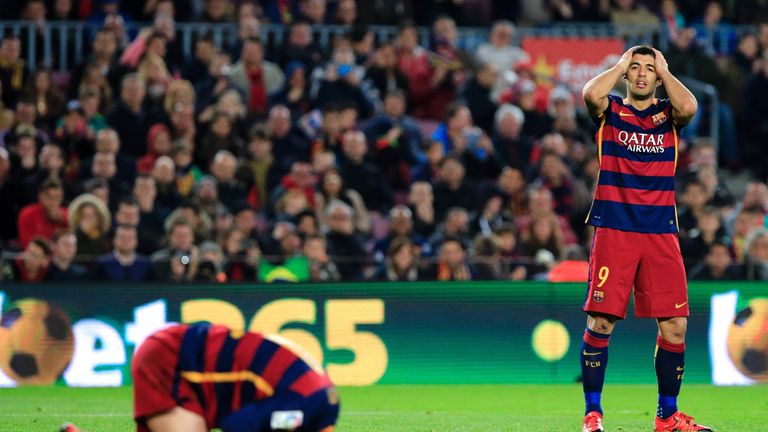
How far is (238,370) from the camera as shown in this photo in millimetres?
6254

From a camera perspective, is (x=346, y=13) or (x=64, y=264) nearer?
(x=64, y=264)

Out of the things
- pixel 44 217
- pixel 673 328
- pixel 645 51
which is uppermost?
pixel 645 51

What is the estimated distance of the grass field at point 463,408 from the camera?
969 centimetres

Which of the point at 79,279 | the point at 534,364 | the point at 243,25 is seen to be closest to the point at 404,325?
the point at 534,364

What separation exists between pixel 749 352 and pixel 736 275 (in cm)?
85

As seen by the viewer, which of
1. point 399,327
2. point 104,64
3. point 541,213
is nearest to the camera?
point 399,327

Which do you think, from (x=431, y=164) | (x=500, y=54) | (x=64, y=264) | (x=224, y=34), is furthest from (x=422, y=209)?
(x=224, y=34)

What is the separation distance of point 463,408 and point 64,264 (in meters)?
4.45

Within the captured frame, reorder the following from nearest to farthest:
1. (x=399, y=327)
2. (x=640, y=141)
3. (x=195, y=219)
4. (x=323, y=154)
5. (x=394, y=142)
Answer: (x=640, y=141) < (x=399, y=327) < (x=195, y=219) < (x=323, y=154) < (x=394, y=142)

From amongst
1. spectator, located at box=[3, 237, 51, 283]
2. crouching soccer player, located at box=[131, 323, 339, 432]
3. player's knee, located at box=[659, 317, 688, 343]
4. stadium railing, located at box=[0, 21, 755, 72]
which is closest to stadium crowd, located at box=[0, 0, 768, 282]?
spectator, located at box=[3, 237, 51, 283]

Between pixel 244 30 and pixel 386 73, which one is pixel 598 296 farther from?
pixel 244 30

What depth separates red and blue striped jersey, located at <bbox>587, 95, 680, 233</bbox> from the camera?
8727 millimetres

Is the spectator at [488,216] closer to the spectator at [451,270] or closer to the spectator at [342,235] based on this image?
the spectator at [342,235]

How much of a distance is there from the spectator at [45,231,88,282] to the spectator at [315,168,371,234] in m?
2.91
